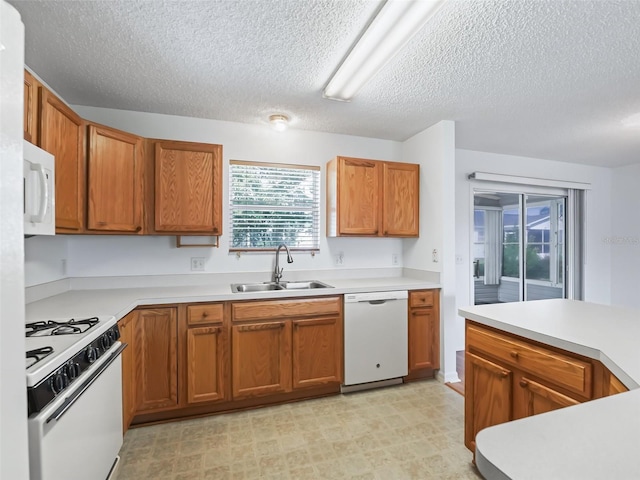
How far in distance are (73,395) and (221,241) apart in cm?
194

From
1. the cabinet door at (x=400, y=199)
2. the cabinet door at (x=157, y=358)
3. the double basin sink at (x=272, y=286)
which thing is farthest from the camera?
the cabinet door at (x=400, y=199)

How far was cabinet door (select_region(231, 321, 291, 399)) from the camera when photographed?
2475 millimetres

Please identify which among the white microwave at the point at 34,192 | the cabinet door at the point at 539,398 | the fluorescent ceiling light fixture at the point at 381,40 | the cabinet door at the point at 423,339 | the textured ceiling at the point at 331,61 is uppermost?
the textured ceiling at the point at 331,61

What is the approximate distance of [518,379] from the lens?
1.57 meters

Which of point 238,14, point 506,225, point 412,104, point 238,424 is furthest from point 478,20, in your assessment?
point 506,225

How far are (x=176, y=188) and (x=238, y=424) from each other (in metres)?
1.87

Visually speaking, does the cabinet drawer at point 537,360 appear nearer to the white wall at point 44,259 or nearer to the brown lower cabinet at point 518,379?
the brown lower cabinet at point 518,379

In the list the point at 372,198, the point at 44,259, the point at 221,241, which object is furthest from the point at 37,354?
the point at 372,198

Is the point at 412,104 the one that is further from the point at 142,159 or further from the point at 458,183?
the point at 142,159

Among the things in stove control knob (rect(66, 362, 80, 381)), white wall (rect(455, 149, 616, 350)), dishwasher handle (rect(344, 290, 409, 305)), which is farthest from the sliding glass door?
stove control knob (rect(66, 362, 80, 381))

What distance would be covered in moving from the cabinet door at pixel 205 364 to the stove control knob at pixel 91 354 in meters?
0.97

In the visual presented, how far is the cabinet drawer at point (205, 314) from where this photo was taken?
2.38 metres

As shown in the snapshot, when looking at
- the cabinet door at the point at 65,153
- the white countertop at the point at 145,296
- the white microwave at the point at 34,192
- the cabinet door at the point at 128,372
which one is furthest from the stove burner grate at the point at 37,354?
the cabinet door at the point at 65,153

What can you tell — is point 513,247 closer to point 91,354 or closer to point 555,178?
point 555,178
